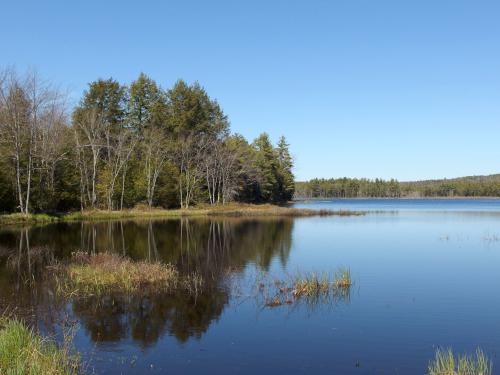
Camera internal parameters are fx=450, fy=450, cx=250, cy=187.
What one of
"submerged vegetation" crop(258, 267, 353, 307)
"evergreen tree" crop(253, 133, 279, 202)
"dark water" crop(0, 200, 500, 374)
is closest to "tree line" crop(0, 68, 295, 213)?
"evergreen tree" crop(253, 133, 279, 202)

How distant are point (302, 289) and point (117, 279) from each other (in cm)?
775

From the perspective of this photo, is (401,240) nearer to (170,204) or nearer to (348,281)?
(348,281)

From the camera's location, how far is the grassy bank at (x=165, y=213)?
46.8 meters

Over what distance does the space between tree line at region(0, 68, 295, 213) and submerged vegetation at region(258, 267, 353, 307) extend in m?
37.1

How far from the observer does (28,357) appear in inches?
344

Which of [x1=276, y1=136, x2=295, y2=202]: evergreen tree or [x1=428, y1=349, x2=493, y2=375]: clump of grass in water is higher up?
[x1=276, y1=136, x2=295, y2=202]: evergreen tree

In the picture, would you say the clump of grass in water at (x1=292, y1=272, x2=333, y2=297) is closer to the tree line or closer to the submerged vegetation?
the submerged vegetation

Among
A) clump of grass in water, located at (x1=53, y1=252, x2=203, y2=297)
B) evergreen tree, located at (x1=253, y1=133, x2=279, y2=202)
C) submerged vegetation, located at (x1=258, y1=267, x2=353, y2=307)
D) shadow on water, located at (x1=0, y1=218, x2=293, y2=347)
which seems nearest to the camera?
shadow on water, located at (x1=0, y1=218, x2=293, y2=347)

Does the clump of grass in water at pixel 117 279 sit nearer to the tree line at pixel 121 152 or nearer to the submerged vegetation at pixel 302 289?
the submerged vegetation at pixel 302 289

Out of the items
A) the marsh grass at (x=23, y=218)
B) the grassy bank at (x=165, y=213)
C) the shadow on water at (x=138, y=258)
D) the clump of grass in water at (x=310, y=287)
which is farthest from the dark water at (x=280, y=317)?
the grassy bank at (x=165, y=213)

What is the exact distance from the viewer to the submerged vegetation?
55.7 feet

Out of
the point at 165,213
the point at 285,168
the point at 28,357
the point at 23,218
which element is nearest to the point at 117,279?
the point at 28,357

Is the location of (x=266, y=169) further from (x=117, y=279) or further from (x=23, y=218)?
(x=117, y=279)

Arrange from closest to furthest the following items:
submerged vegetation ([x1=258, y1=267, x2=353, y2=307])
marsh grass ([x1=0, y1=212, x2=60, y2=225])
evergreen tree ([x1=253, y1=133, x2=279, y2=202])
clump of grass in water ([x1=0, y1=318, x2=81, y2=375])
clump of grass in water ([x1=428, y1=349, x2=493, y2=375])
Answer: clump of grass in water ([x1=0, y1=318, x2=81, y2=375]), clump of grass in water ([x1=428, y1=349, x2=493, y2=375]), submerged vegetation ([x1=258, y1=267, x2=353, y2=307]), marsh grass ([x1=0, y1=212, x2=60, y2=225]), evergreen tree ([x1=253, y1=133, x2=279, y2=202])
